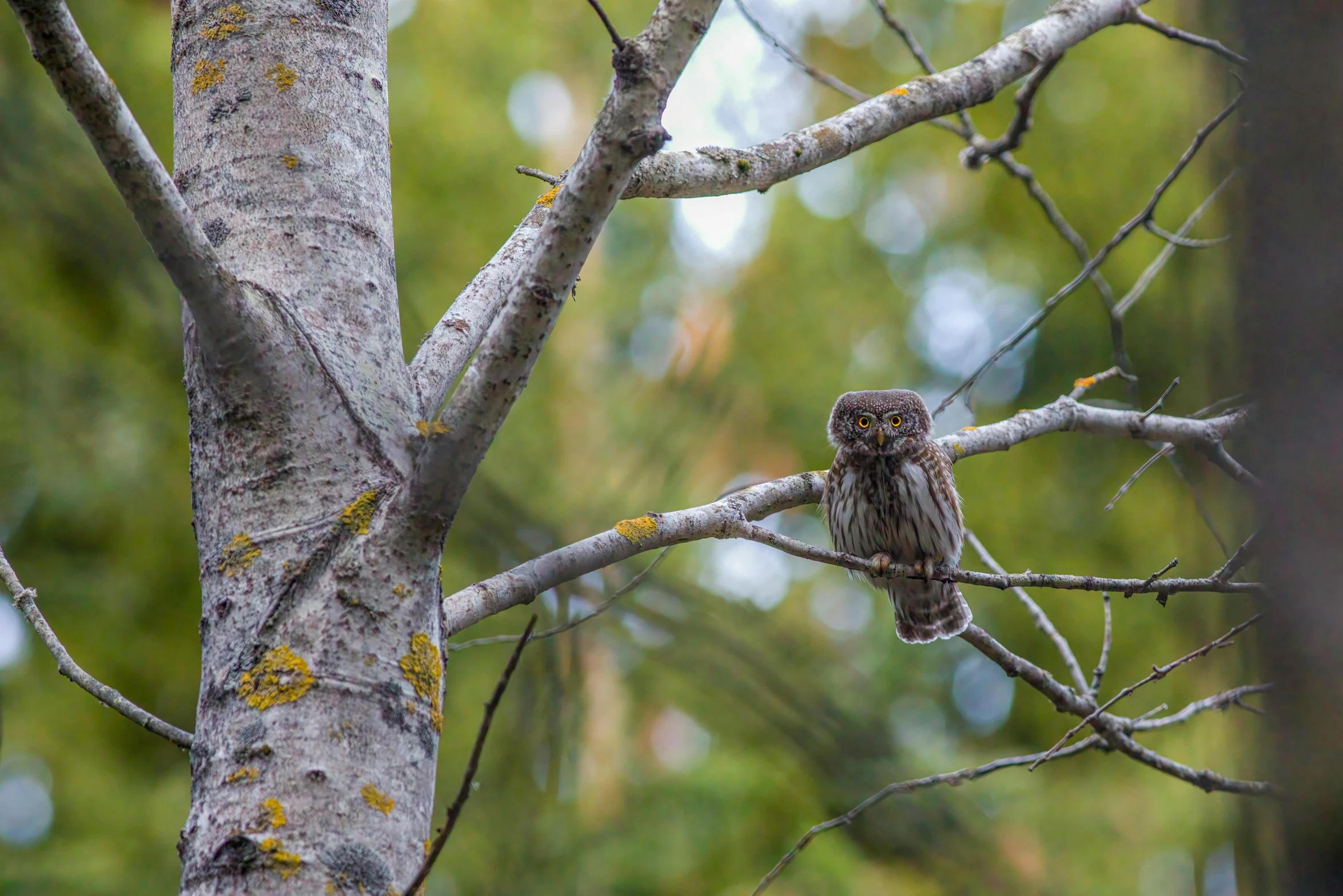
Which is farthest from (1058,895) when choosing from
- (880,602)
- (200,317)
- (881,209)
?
(881,209)

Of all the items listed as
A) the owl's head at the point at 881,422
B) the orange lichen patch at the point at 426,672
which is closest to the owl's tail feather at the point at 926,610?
the owl's head at the point at 881,422

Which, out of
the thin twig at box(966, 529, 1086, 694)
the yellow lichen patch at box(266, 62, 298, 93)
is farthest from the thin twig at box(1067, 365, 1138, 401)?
the yellow lichen patch at box(266, 62, 298, 93)

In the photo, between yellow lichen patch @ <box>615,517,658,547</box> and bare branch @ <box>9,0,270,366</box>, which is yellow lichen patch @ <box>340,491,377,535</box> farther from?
yellow lichen patch @ <box>615,517,658,547</box>

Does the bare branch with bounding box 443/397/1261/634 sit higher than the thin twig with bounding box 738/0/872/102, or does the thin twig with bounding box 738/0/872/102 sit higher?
the thin twig with bounding box 738/0/872/102

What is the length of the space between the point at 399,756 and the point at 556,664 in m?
0.80

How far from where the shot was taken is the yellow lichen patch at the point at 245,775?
155 centimetres

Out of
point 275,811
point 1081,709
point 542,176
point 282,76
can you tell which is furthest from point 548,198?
point 1081,709

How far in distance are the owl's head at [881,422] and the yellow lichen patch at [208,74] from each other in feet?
8.66

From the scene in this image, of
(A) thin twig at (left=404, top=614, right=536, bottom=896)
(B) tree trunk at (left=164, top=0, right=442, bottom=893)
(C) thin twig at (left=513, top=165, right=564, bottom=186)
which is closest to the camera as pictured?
(A) thin twig at (left=404, top=614, right=536, bottom=896)

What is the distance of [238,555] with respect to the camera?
68.1 inches

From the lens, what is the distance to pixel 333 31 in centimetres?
209

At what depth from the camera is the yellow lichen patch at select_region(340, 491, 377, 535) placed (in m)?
1.72

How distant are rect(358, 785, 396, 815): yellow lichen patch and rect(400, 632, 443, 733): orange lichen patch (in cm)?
15

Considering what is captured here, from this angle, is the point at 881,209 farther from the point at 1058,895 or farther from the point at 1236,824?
the point at 1236,824
